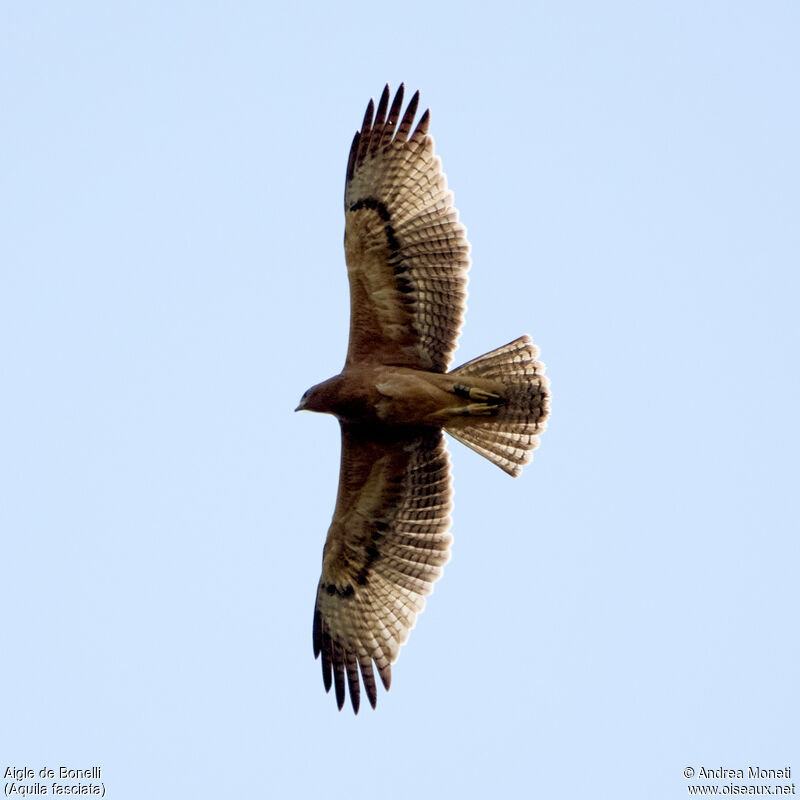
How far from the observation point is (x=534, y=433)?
10.8 m

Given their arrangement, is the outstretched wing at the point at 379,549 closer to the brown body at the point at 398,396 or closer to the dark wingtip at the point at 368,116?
the brown body at the point at 398,396

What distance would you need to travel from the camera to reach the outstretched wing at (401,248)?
10484mm

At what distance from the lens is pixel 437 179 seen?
10492 millimetres

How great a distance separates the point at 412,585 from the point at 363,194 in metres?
3.00

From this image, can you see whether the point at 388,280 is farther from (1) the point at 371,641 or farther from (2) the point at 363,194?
(1) the point at 371,641

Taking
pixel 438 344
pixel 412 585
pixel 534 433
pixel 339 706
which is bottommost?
pixel 339 706

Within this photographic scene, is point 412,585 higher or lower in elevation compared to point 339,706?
higher

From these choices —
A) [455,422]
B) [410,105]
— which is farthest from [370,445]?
[410,105]

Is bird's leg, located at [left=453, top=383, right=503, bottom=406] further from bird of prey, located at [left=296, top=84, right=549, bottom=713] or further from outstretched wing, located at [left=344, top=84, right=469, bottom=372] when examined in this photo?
outstretched wing, located at [left=344, top=84, right=469, bottom=372]

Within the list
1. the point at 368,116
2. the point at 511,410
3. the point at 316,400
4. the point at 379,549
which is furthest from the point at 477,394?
the point at 368,116

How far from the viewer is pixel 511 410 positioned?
10.7 meters

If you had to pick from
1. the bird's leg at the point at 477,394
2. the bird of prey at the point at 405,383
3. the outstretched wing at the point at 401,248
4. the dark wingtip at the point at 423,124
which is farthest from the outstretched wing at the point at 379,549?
the dark wingtip at the point at 423,124

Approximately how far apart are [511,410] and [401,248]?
4.76ft

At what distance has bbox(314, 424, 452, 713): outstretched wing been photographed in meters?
10.9
